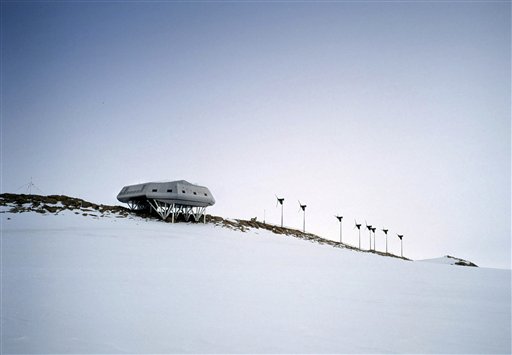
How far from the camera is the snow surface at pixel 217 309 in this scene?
26.5 ft

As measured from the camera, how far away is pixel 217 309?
11.0 m

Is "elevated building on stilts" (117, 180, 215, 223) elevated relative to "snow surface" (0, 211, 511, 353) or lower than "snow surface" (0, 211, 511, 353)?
elevated

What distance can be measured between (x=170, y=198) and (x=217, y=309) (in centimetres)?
3607

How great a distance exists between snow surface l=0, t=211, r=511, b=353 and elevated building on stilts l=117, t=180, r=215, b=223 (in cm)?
2322

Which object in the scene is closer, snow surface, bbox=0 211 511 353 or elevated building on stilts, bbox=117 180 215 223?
snow surface, bbox=0 211 511 353

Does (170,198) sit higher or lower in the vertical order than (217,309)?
higher

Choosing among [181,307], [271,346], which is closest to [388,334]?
[271,346]

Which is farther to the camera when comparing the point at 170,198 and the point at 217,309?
the point at 170,198

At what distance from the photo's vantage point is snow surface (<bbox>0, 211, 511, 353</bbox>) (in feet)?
26.5

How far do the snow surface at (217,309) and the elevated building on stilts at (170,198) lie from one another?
23.2 m

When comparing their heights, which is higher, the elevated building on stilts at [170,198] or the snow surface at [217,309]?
the elevated building on stilts at [170,198]

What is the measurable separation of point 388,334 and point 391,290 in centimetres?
835

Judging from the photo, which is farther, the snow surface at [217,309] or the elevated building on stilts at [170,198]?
the elevated building on stilts at [170,198]

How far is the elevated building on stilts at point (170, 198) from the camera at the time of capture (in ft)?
149
